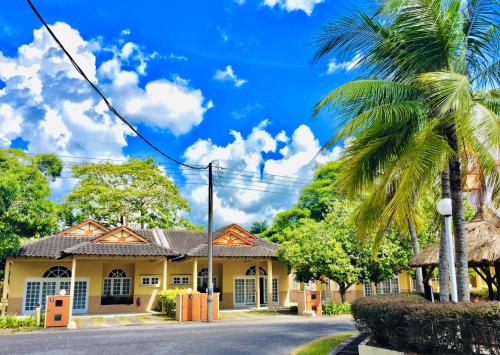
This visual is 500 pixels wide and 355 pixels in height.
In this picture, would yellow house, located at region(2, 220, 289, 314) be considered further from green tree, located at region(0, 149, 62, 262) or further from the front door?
green tree, located at region(0, 149, 62, 262)

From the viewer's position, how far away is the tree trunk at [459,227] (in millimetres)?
8727

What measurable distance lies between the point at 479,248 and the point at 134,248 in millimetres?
17071

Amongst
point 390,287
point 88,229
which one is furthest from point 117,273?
point 390,287

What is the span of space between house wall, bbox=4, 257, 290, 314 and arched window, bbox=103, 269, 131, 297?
0.89 ft

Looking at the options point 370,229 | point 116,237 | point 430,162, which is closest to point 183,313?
point 116,237

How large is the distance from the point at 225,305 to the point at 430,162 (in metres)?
21.8

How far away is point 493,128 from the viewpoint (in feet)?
26.1

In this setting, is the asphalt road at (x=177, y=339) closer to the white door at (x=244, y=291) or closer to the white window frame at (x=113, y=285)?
the white window frame at (x=113, y=285)

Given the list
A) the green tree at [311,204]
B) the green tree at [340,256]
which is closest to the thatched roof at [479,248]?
the green tree at [340,256]

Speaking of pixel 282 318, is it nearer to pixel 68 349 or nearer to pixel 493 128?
pixel 68 349

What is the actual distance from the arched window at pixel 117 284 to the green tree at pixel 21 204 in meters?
4.61

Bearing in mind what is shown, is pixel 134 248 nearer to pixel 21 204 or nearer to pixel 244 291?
pixel 21 204

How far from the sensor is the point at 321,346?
11.7 m

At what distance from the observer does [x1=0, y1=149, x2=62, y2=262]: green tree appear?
734 inches
